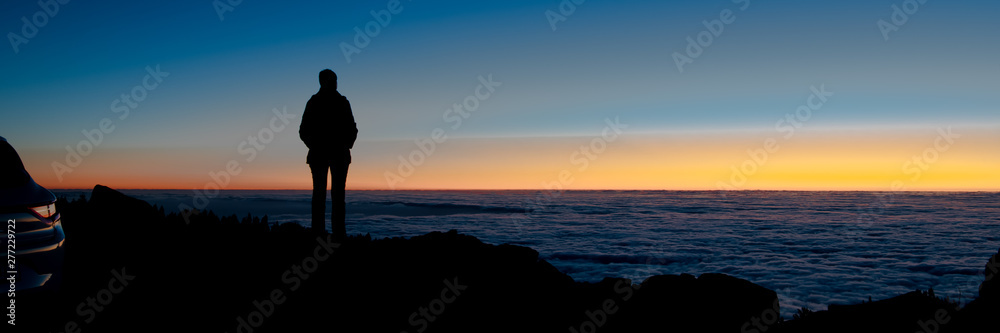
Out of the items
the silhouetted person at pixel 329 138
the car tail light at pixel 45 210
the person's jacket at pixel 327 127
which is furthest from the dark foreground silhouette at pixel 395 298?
the person's jacket at pixel 327 127

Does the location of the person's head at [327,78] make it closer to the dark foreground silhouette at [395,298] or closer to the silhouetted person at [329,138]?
the silhouetted person at [329,138]

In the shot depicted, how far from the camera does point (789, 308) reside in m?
9.23

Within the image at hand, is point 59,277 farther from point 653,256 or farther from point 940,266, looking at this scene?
point 940,266

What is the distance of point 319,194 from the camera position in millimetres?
9445

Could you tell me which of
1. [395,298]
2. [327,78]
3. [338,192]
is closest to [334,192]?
[338,192]

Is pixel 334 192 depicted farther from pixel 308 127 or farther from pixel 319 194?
pixel 308 127

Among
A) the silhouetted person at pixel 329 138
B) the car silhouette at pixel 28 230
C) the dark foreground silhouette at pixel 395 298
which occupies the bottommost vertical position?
the dark foreground silhouette at pixel 395 298

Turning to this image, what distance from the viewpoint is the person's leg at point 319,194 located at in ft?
30.5

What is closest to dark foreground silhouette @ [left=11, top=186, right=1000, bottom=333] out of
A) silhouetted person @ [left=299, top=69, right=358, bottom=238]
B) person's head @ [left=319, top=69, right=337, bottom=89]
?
silhouetted person @ [left=299, top=69, right=358, bottom=238]

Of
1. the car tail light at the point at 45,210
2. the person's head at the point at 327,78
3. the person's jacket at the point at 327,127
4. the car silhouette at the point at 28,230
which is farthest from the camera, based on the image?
the person's head at the point at 327,78

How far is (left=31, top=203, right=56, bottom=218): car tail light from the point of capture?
4652 millimetres

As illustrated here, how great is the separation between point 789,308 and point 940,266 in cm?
650

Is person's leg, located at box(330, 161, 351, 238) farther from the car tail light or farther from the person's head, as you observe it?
the car tail light

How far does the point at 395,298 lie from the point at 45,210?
3354 mm
